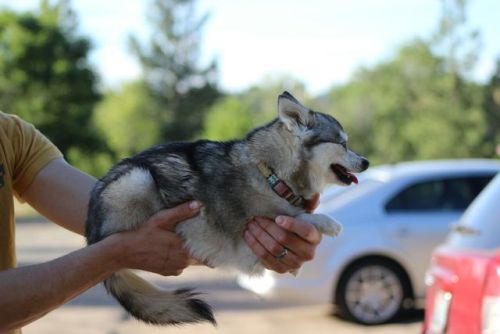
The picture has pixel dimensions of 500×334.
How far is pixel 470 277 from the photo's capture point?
434 cm

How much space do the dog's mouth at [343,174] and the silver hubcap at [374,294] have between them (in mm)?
6649

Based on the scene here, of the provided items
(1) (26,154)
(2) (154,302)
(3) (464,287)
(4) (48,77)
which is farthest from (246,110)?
(2) (154,302)

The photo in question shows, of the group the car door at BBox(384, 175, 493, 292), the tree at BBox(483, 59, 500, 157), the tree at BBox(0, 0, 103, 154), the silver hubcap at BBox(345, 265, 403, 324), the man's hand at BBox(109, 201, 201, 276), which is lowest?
the man's hand at BBox(109, 201, 201, 276)

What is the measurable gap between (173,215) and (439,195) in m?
7.96

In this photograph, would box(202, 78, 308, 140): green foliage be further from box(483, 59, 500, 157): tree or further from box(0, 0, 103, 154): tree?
box(483, 59, 500, 157): tree

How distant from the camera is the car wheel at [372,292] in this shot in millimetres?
9555

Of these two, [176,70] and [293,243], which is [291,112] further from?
[176,70]

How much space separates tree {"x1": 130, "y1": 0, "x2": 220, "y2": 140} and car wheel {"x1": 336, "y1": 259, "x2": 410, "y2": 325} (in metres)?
45.9

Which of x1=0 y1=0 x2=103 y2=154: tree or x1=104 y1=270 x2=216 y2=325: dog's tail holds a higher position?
x1=0 y1=0 x2=103 y2=154: tree

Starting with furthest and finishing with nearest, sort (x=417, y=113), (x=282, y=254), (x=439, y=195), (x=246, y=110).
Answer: (x=417, y=113) < (x=246, y=110) < (x=439, y=195) < (x=282, y=254)

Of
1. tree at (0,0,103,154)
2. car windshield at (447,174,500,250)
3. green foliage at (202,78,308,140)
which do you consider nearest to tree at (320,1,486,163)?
green foliage at (202,78,308,140)

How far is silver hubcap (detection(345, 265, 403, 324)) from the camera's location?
958cm

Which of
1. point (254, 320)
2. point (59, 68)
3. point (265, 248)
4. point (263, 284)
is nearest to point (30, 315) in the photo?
point (265, 248)

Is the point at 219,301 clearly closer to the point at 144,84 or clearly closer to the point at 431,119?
the point at 431,119
